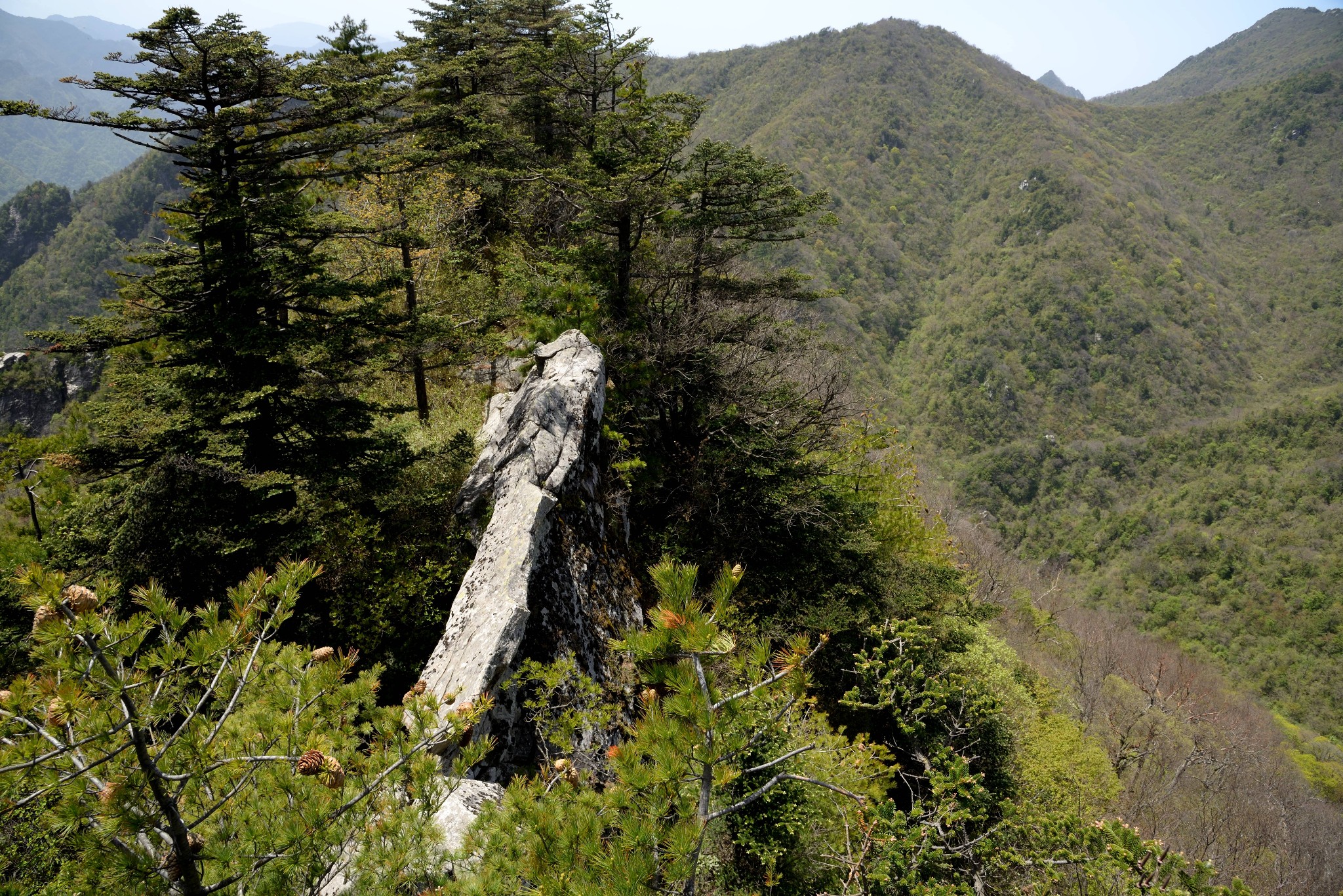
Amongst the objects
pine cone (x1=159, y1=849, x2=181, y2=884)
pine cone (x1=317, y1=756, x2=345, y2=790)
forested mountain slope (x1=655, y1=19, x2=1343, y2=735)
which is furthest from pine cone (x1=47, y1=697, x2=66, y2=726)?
forested mountain slope (x1=655, y1=19, x2=1343, y2=735)

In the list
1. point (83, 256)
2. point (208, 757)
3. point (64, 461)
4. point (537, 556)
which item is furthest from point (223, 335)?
point (83, 256)

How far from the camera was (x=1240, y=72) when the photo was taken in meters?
163

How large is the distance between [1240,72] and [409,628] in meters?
242

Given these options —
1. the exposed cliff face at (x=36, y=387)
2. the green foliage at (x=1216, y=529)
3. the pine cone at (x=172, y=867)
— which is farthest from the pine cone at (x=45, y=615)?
the green foliage at (x=1216, y=529)

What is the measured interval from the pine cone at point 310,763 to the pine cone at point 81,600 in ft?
3.55

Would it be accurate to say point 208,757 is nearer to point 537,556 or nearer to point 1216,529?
point 537,556

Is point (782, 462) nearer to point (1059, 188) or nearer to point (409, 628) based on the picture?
point (409, 628)

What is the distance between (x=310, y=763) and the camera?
9.20 ft

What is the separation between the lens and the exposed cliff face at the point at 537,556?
6375 mm

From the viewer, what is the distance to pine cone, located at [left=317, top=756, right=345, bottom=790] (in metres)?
2.94

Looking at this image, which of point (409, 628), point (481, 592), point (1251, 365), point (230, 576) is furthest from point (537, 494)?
point (1251, 365)

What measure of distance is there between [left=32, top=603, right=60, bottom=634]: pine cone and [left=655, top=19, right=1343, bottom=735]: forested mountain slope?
132 ft

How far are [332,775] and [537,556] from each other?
4.43m

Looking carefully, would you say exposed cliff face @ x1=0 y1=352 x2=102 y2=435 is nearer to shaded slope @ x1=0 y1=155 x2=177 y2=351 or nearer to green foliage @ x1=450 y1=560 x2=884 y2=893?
shaded slope @ x1=0 y1=155 x2=177 y2=351
